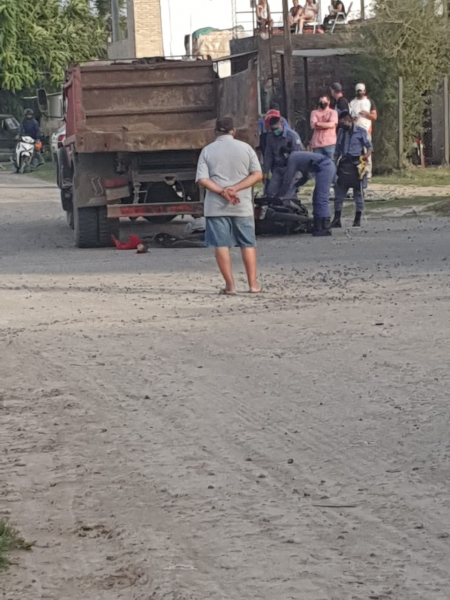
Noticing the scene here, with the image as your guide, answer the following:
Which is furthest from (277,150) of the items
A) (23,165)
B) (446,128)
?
(23,165)

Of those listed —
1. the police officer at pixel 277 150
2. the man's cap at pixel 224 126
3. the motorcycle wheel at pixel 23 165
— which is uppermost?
the man's cap at pixel 224 126

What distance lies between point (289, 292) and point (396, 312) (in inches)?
66.9

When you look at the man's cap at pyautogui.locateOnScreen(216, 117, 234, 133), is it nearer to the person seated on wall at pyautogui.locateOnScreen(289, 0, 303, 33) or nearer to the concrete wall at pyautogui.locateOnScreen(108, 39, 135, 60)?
the person seated on wall at pyautogui.locateOnScreen(289, 0, 303, 33)

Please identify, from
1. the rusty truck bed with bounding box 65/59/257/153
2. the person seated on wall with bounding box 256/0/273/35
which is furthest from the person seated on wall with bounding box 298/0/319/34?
the rusty truck bed with bounding box 65/59/257/153

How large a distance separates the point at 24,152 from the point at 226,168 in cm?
2798

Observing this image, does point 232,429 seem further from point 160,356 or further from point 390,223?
point 390,223

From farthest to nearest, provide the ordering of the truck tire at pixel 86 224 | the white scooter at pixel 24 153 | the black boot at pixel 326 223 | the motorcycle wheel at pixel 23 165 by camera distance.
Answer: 1. the motorcycle wheel at pixel 23 165
2. the white scooter at pixel 24 153
3. the black boot at pixel 326 223
4. the truck tire at pixel 86 224

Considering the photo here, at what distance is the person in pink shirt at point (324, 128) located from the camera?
834 inches

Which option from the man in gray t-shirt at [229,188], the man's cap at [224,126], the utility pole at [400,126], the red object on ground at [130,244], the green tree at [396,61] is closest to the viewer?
the man in gray t-shirt at [229,188]

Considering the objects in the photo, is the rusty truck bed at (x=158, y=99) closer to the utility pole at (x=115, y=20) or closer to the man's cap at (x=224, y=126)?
the man's cap at (x=224, y=126)

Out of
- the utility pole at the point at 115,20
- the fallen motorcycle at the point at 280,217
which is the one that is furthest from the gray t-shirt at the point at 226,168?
the utility pole at the point at 115,20

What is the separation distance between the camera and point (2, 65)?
177 ft

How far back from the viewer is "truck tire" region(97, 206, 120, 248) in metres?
16.6

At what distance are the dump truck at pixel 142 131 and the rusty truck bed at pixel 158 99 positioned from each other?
0.01 metres
